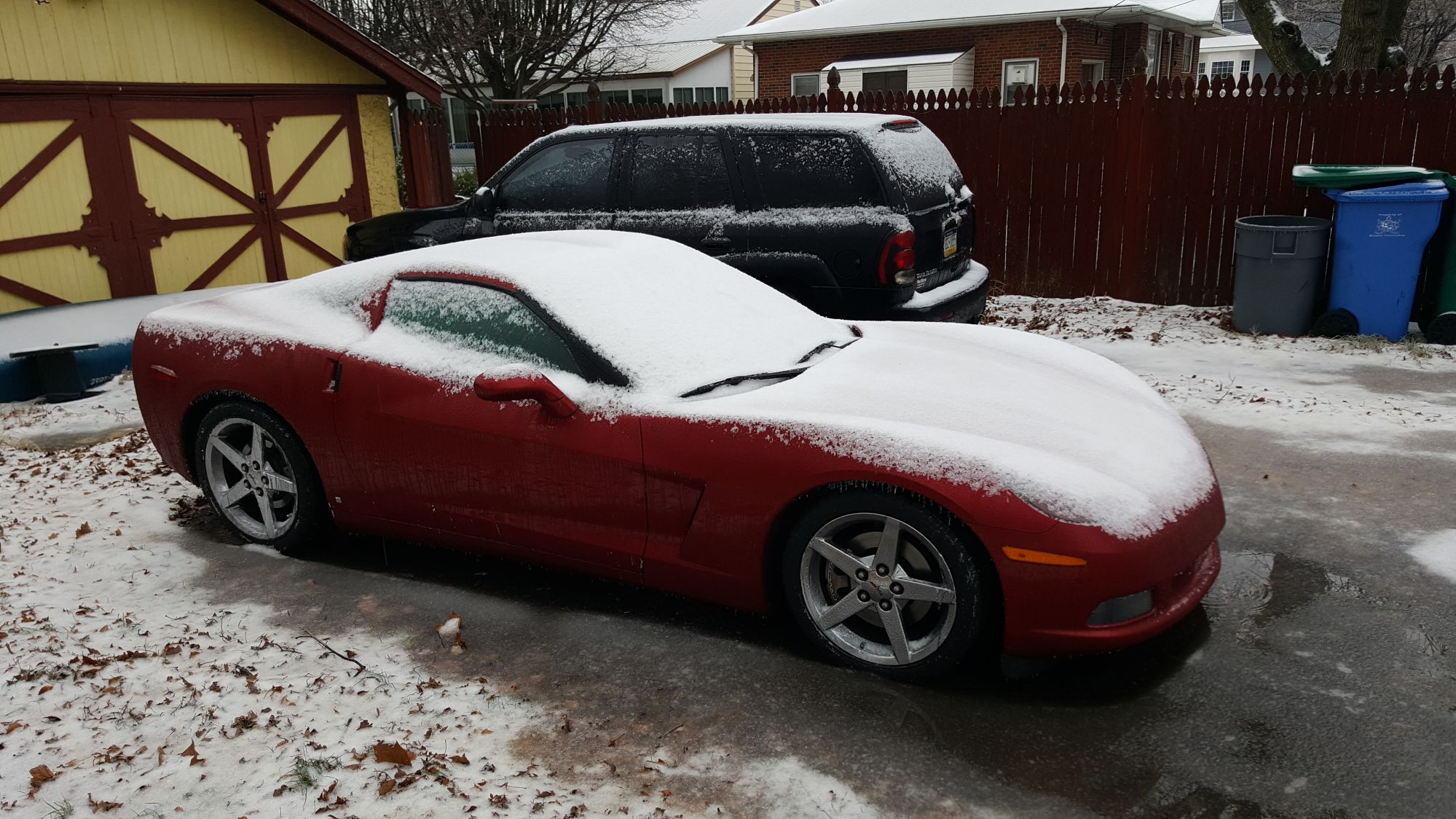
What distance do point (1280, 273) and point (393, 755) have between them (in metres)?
8.03

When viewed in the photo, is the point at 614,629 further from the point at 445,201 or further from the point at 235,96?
the point at 445,201

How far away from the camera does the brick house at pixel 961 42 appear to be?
23.3 m

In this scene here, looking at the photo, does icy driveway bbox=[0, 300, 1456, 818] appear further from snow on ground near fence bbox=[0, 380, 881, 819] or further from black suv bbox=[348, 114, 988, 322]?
black suv bbox=[348, 114, 988, 322]

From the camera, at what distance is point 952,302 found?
7.05 m

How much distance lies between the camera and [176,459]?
495 cm

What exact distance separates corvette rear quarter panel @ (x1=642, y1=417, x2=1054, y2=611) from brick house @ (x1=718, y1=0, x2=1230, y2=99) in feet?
67.0

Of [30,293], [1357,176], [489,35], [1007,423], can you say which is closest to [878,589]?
[1007,423]

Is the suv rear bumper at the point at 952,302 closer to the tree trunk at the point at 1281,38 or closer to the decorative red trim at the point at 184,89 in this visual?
the tree trunk at the point at 1281,38

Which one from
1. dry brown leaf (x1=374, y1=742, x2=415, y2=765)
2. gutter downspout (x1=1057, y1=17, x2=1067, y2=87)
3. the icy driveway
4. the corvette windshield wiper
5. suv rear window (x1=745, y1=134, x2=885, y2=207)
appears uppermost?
gutter downspout (x1=1057, y1=17, x2=1067, y2=87)

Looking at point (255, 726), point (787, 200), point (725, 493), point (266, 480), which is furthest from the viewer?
point (787, 200)

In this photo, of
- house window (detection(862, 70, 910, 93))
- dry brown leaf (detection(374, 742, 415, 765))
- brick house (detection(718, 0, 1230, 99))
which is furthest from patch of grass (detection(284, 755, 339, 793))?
house window (detection(862, 70, 910, 93))

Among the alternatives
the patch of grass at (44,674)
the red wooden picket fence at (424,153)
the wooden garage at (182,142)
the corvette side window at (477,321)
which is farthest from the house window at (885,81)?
the patch of grass at (44,674)

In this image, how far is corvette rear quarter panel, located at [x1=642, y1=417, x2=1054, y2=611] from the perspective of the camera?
3422 mm

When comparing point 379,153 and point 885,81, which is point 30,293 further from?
point 885,81
